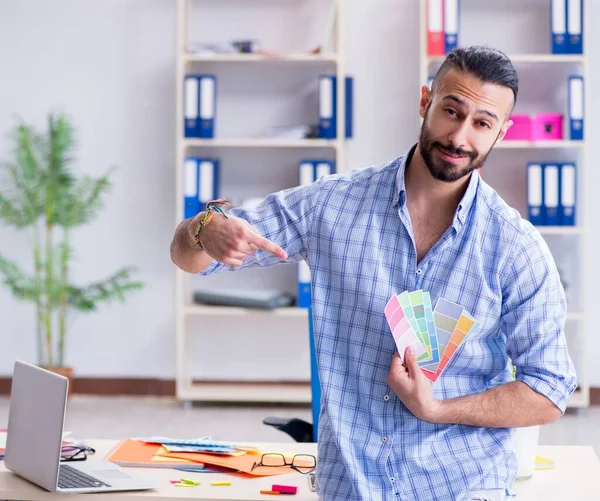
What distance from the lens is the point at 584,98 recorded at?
16.4 ft

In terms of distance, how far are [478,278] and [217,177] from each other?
352cm

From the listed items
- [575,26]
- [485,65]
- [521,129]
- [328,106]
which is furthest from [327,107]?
[485,65]

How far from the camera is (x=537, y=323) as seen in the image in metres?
1.74

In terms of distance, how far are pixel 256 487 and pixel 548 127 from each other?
3566 mm

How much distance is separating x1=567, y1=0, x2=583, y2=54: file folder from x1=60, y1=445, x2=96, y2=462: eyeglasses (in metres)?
3.68

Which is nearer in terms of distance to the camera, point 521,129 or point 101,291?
point 521,129

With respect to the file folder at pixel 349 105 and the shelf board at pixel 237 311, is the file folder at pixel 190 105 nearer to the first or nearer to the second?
the file folder at pixel 349 105

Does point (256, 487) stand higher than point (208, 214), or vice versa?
point (208, 214)

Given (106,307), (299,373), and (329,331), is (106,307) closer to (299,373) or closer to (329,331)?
(299,373)

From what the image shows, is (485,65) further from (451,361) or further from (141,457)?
(141,457)

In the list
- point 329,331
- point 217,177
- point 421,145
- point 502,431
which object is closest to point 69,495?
point 329,331

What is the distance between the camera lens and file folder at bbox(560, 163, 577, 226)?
16.2 feet

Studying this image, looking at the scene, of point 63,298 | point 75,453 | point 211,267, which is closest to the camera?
point 211,267

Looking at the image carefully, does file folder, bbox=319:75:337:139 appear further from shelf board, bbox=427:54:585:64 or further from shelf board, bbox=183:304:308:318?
shelf board, bbox=183:304:308:318
